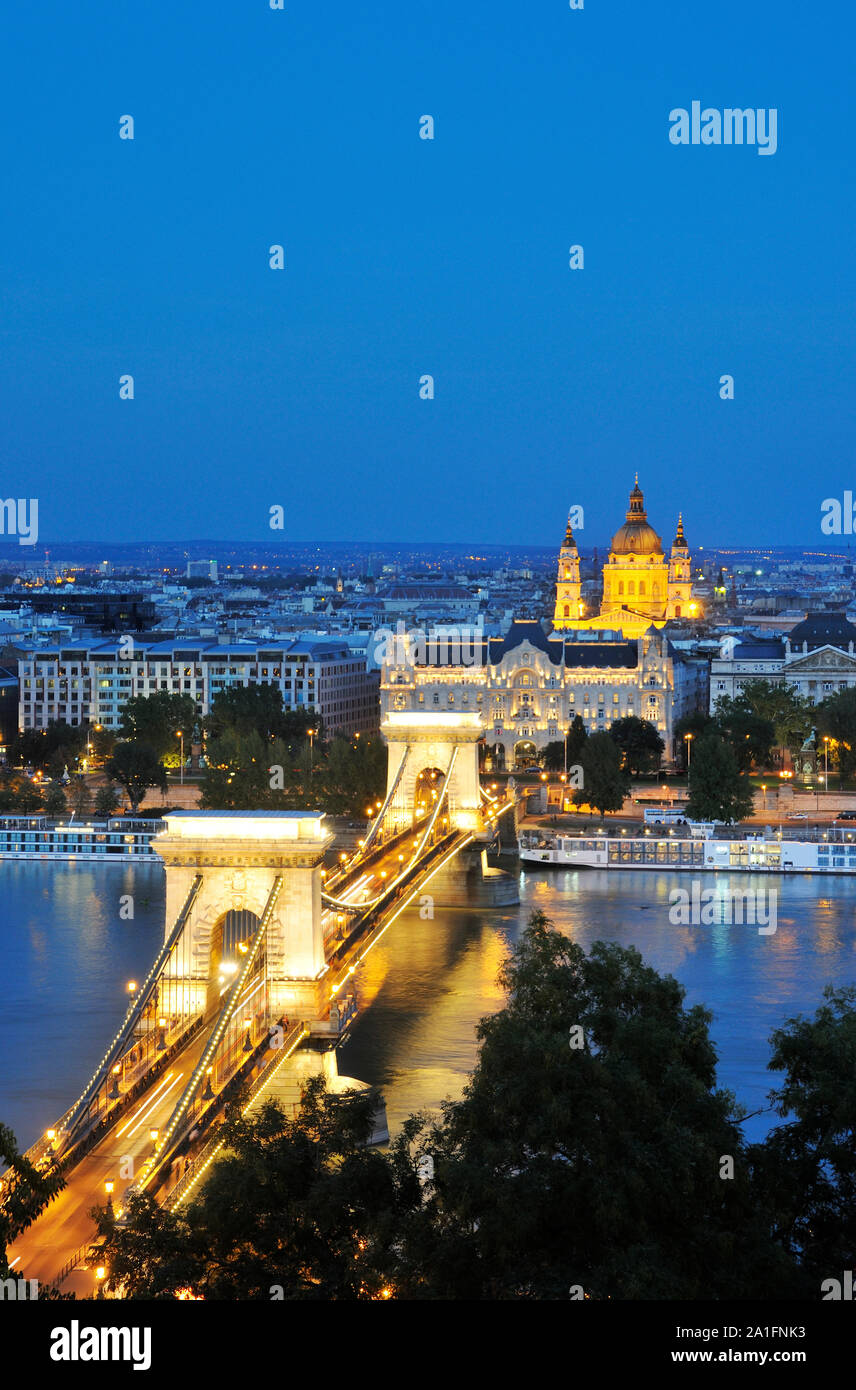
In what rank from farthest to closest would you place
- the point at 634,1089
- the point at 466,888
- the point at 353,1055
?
1. the point at 466,888
2. the point at 353,1055
3. the point at 634,1089

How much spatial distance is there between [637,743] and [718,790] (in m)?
6.77

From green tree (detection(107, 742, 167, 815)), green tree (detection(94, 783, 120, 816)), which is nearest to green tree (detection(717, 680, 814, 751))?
green tree (detection(107, 742, 167, 815))

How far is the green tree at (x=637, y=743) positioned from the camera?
34.2 m

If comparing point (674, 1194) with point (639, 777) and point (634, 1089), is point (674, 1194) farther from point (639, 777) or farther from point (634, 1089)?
point (639, 777)

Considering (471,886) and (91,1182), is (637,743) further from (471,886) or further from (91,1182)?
(91,1182)

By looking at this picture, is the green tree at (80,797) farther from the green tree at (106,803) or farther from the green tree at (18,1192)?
the green tree at (18,1192)

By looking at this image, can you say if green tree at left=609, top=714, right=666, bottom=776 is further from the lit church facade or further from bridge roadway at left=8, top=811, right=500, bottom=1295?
bridge roadway at left=8, top=811, right=500, bottom=1295

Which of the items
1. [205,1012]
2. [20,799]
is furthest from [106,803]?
[205,1012]

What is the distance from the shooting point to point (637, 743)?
34.8 meters

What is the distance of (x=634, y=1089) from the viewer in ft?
25.3

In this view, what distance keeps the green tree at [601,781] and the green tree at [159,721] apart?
27.1ft
